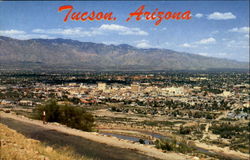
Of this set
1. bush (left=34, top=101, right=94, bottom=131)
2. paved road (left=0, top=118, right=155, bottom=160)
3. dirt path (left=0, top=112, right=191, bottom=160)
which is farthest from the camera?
bush (left=34, top=101, right=94, bottom=131)

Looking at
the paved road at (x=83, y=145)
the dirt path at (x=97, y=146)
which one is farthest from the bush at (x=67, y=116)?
the paved road at (x=83, y=145)

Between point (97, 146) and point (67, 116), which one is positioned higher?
point (97, 146)

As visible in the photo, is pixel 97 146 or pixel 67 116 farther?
pixel 67 116

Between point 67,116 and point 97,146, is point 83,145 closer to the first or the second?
point 97,146

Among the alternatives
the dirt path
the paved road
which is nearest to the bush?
the dirt path

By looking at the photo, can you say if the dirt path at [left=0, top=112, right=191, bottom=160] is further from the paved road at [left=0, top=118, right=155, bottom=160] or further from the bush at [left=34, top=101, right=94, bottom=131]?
the bush at [left=34, top=101, right=94, bottom=131]

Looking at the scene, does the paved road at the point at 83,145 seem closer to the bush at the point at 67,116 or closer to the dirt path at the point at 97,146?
the dirt path at the point at 97,146

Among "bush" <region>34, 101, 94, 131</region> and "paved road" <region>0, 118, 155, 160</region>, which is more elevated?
"paved road" <region>0, 118, 155, 160</region>

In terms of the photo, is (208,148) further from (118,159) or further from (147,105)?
(147,105)

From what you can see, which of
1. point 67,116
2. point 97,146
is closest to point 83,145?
point 97,146
